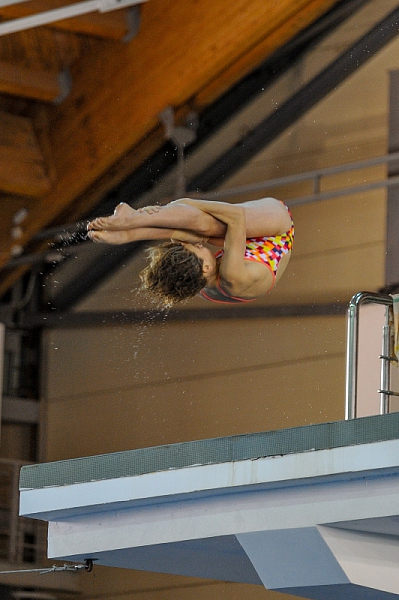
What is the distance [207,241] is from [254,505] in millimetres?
1211

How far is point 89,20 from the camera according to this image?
6574 mm

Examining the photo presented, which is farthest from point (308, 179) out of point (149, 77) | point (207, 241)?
point (207, 241)

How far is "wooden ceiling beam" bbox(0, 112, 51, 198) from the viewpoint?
736 centimetres

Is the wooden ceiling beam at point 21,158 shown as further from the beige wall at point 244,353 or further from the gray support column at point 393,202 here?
the gray support column at point 393,202

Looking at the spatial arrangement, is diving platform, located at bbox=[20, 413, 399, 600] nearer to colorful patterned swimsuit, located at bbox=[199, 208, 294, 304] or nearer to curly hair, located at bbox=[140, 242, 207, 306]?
curly hair, located at bbox=[140, 242, 207, 306]

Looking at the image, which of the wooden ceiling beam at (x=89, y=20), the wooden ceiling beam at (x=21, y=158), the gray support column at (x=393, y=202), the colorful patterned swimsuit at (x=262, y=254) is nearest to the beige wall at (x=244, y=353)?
the gray support column at (x=393, y=202)

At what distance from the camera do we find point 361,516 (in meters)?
3.13

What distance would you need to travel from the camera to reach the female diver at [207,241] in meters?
3.74

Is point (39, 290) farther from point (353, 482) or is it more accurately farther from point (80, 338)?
point (353, 482)

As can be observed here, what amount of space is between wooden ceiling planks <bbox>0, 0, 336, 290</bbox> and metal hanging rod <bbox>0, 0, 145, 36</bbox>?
83 cm

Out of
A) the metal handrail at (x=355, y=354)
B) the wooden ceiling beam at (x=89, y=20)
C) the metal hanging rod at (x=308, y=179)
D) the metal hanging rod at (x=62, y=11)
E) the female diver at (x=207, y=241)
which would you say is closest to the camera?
the female diver at (x=207, y=241)

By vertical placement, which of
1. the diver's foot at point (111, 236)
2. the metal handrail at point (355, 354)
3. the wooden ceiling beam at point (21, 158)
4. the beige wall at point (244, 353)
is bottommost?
the metal handrail at point (355, 354)

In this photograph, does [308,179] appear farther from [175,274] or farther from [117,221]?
[117,221]

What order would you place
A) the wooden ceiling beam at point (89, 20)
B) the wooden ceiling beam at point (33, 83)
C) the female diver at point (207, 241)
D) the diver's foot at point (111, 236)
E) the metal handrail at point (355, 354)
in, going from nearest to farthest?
the diver's foot at point (111, 236) < the female diver at point (207, 241) < the metal handrail at point (355, 354) < the wooden ceiling beam at point (89, 20) < the wooden ceiling beam at point (33, 83)
